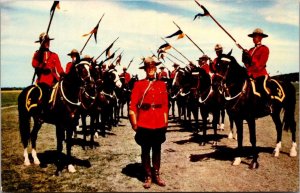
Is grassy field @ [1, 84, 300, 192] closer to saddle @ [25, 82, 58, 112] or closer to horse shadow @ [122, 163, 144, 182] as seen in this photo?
horse shadow @ [122, 163, 144, 182]

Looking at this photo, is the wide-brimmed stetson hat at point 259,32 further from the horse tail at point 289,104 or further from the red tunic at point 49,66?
the red tunic at point 49,66

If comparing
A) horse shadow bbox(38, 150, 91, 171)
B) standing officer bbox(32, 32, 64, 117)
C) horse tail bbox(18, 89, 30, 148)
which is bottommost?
horse shadow bbox(38, 150, 91, 171)

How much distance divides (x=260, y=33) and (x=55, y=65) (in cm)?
592

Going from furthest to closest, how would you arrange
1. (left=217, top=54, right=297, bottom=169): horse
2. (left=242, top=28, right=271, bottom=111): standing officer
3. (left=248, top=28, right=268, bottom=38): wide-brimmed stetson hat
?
(left=248, top=28, right=268, bottom=38): wide-brimmed stetson hat
(left=242, top=28, right=271, bottom=111): standing officer
(left=217, top=54, right=297, bottom=169): horse

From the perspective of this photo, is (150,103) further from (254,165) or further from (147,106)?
(254,165)

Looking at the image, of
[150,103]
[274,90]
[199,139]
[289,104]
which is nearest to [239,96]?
[274,90]

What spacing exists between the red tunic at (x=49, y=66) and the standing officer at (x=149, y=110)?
3.47m

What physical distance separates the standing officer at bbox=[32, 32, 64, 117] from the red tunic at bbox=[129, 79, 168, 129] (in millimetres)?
3076

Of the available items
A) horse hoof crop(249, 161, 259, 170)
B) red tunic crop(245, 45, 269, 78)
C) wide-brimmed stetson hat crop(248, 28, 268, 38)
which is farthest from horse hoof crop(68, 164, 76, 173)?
wide-brimmed stetson hat crop(248, 28, 268, 38)

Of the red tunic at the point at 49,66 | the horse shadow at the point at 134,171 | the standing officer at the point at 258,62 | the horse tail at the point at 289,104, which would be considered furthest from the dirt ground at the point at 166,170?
the red tunic at the point at 49,66

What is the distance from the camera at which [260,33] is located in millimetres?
9461

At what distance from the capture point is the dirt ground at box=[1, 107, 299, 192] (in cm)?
708

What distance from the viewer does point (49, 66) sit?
9266 mm

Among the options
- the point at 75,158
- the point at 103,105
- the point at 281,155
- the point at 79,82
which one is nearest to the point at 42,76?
the point at 79,82
